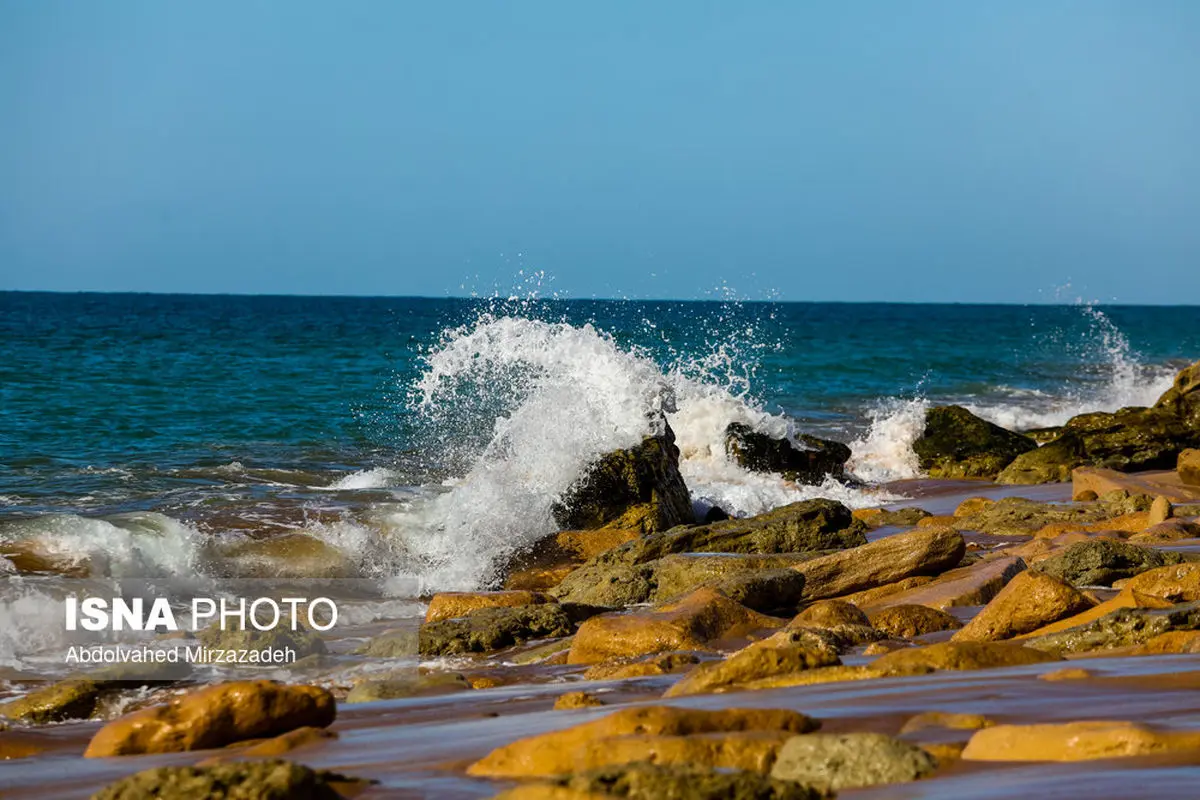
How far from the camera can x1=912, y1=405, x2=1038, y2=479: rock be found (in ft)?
51.8

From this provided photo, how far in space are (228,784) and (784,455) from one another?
12610 millimetres

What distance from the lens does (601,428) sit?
12070mm

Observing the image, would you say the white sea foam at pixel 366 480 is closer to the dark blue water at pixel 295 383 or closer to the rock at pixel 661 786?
the dark blue water at pixel 295 383

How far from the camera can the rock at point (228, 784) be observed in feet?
10.1

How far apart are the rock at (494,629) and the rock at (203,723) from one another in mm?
2538

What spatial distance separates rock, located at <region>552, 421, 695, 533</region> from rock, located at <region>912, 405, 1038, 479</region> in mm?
5423

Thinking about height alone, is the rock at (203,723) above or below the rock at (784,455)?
above

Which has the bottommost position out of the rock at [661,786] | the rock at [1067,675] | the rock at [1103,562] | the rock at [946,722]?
the rock at [1103,562]

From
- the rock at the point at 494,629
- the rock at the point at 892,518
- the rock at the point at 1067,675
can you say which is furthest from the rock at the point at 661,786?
the rock at the point at 892,518

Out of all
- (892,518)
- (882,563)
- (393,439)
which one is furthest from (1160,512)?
(393,439)

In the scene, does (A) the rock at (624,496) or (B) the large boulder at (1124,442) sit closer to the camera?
(A) the rock at (624,496)

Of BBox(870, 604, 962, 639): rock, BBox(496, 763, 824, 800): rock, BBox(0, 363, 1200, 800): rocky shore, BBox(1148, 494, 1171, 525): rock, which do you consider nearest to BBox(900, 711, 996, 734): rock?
BBox(0, 363, 1200, 800): rocky shore

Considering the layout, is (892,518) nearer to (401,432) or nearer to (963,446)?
(963,446)

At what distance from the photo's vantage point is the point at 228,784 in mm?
3107
